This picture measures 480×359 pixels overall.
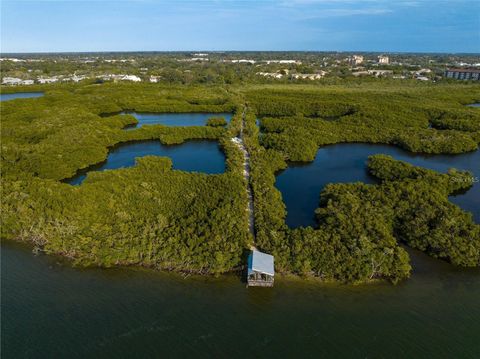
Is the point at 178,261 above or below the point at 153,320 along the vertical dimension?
above

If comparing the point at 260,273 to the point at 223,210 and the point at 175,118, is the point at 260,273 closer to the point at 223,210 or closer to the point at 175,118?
the point at 223,210

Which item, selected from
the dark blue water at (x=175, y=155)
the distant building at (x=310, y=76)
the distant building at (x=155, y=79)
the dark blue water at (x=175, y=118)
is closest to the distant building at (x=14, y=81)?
the distant building at (x=155, y=79)

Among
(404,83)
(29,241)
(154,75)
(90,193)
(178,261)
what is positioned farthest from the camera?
(154,75)

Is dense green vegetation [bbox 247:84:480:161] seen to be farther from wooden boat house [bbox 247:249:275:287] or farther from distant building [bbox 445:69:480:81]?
distant building [bbox 445:69:480:81]

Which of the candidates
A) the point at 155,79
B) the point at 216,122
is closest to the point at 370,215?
the point at 216,122

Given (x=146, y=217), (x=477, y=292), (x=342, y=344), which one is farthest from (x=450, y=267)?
(x=146, y=217)

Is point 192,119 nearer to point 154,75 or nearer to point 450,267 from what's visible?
point 450,267

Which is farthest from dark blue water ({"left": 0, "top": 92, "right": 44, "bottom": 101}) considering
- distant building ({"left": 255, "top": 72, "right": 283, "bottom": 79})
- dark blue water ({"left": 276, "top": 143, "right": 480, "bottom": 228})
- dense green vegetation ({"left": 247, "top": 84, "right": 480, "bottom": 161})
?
dark blue water ({"left": 276, "top": 143, "right": 480, "bottom": 228})
